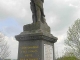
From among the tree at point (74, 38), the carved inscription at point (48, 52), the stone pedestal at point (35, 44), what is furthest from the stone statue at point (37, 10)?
the tree at point (74, 38)

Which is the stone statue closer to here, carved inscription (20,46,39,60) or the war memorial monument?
the war memorial monument

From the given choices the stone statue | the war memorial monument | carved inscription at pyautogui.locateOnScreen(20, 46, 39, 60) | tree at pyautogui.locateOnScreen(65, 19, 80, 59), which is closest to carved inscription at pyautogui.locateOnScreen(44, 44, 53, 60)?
the war memorial monument

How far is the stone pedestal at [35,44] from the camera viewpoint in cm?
835

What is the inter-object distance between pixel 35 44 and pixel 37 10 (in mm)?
1804

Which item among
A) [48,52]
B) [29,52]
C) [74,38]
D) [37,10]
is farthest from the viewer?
[74,38]

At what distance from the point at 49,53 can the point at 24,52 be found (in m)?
1.13

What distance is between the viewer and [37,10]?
30.8ft

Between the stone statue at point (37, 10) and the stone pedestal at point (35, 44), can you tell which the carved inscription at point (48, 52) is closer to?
the stone pedestal at point (35, 44)

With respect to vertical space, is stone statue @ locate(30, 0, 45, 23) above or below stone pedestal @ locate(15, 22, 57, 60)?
above

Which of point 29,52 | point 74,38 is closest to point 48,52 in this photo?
point 29,52

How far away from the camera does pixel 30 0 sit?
9680 mm

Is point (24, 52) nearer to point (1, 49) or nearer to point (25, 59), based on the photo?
Answer: point (25, 59)

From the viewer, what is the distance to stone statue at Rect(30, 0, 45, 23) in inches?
368

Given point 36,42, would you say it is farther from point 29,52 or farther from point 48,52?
point 48,52
